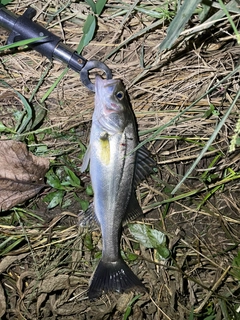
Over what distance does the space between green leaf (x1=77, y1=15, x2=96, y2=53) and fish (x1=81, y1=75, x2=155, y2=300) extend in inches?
11.8

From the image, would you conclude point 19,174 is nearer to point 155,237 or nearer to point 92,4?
point 155,237

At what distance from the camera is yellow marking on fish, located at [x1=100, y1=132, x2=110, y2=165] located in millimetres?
2270

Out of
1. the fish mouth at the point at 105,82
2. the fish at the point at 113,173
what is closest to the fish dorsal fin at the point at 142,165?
the fish at the point at 113,173

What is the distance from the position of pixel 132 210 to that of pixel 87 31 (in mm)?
1236

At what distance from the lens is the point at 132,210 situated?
2605 millimetres

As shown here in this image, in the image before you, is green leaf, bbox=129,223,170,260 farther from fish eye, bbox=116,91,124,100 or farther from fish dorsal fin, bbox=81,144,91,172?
fish eye, bbox=116,91,124,100

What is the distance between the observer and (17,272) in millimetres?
2932

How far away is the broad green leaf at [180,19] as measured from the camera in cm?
197

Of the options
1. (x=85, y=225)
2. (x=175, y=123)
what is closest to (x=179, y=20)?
(x=175, y=123)

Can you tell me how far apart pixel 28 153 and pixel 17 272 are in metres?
1.03

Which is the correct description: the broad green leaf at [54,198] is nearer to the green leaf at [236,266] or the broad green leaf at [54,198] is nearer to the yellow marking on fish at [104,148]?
the yellow marking on fish at [104,148]

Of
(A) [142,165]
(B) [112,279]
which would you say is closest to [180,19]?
(A) [142,165]

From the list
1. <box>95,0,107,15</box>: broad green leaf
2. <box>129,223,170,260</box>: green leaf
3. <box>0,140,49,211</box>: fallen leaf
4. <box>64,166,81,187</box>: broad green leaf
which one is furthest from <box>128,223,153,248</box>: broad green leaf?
<box>95,0,107,15</box>: broad green leaf

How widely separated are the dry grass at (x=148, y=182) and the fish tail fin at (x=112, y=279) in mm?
165
